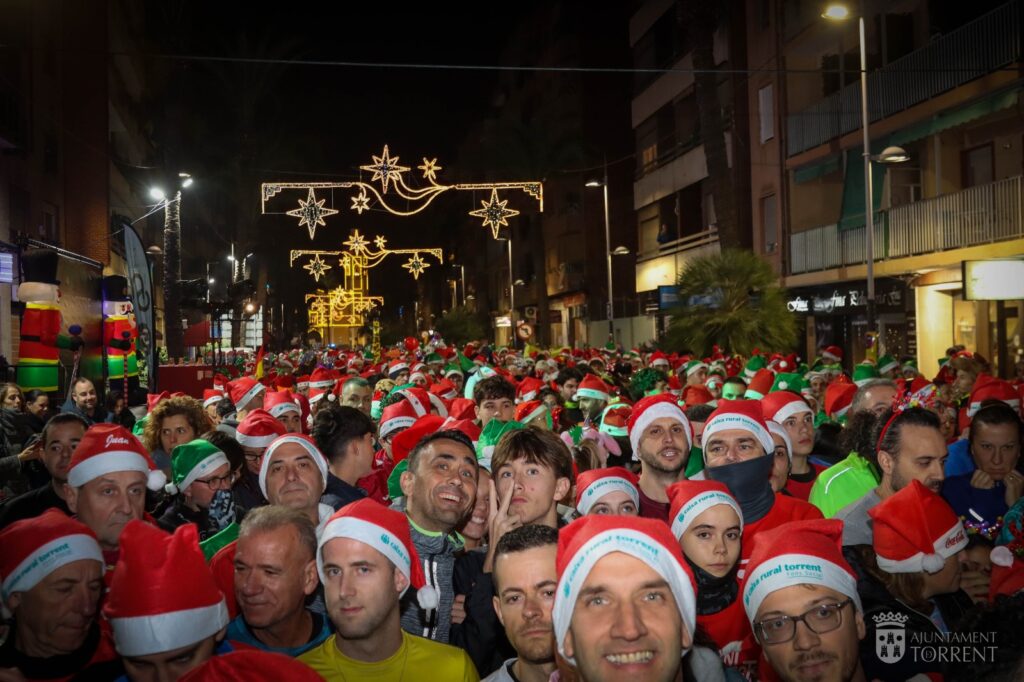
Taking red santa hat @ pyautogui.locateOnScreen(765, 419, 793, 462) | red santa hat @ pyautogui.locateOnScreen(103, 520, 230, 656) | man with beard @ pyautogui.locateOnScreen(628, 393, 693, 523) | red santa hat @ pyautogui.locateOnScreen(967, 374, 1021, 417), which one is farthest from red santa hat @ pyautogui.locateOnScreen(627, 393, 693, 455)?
red santa hat @ pyautogui.locateOnScreen(103, 520, 230, 656)

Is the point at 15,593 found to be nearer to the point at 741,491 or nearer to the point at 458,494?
the point at 458,494

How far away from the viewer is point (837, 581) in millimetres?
3482

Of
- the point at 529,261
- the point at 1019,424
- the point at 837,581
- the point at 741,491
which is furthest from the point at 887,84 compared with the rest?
the point at 529,261

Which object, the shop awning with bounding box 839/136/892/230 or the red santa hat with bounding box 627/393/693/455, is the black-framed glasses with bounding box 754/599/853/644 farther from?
the shop awning with bounding box 839/136/892/230

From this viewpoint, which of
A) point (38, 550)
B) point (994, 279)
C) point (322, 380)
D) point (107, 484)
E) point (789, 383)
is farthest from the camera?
point (994, 279)

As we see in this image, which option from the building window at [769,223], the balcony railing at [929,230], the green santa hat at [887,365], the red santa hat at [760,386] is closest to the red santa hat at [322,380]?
the red santa hat at [760,386]

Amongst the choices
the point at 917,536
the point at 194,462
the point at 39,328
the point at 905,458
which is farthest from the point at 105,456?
the point at 39,328

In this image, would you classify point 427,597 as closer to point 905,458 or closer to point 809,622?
point 809,622

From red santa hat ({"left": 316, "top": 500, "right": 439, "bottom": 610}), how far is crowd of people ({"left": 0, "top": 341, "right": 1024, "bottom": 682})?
0.04 feet

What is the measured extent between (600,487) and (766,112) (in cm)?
2869

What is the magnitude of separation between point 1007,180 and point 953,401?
11.9 meters

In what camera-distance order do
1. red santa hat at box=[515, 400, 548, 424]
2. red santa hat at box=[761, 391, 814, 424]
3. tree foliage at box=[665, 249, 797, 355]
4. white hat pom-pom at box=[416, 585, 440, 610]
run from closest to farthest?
white hat pom-pom at box=[416, 585, 440, 610]
red santa hat at box=[761, 391, 814, 424]
red santa hat at box=[515, 400, 548, 424]
tree foliage at box=[665, 249, 797, 355]

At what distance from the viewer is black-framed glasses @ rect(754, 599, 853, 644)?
3395mm

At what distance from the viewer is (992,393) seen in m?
8.49
